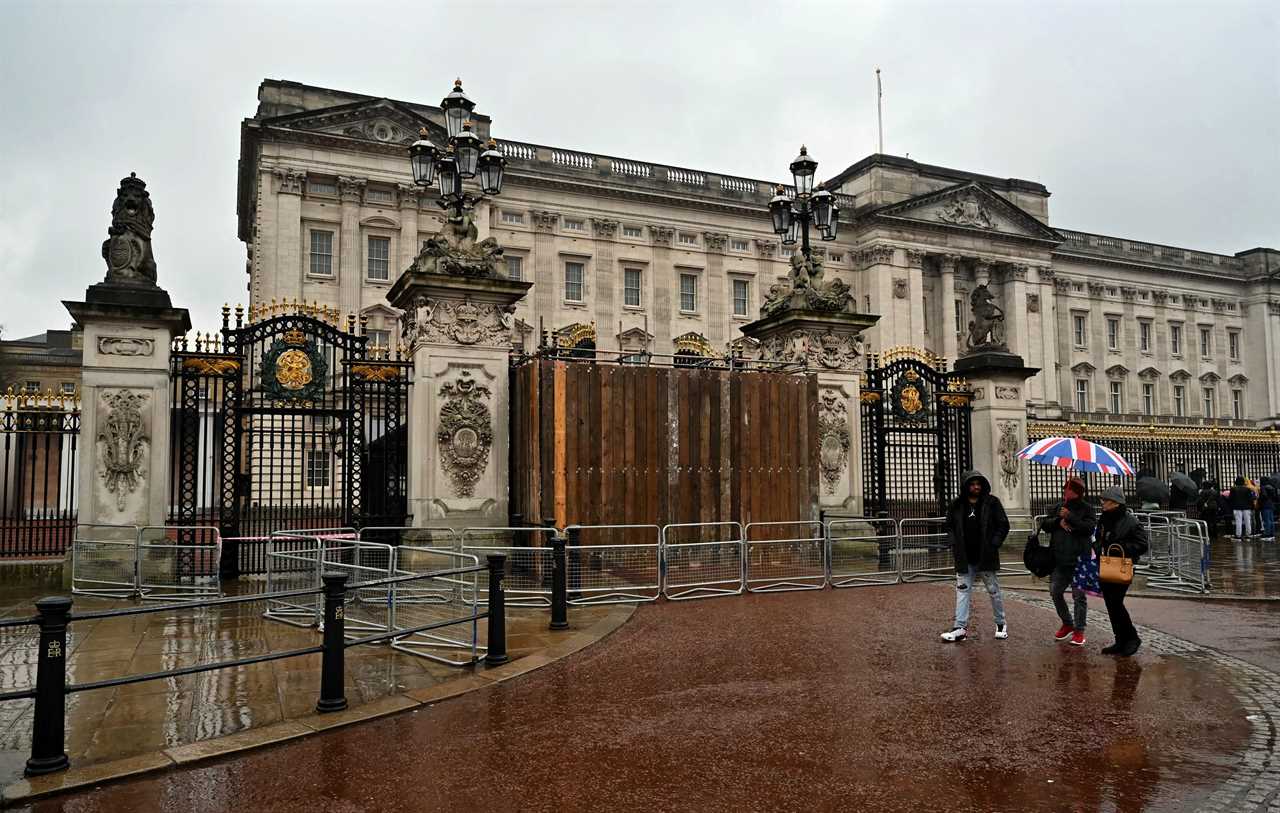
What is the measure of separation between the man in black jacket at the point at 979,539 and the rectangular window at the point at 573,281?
4261 cm

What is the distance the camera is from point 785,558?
43.9ft

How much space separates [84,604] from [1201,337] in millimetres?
85324

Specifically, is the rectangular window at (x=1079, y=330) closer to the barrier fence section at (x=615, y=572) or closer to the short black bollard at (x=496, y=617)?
the barrier fence section at (x=615, y=572)

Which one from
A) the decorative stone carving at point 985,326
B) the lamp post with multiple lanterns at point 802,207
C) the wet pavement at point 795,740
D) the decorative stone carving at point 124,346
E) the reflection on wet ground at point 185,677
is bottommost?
the wet pavement at point 795,740

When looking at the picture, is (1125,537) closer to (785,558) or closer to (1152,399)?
(785,558)

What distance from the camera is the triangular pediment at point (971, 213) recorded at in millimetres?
59531

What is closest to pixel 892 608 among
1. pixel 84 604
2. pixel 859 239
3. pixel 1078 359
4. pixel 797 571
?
pixel 797 571

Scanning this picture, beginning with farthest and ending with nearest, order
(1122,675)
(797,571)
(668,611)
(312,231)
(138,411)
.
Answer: (312,231)
(797,571)
(138,411)
(668,611)
(1122,675)

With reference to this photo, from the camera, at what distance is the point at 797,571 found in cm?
1332

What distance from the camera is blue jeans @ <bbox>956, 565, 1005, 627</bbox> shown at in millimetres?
8984

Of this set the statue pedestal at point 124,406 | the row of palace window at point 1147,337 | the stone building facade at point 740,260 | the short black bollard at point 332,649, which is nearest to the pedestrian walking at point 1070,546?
the short black bollard at point 332,649

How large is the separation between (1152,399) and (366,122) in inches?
2514

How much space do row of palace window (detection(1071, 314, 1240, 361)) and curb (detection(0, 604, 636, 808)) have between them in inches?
2802

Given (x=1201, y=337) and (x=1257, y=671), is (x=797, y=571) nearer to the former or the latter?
(x=1257, y=671)
